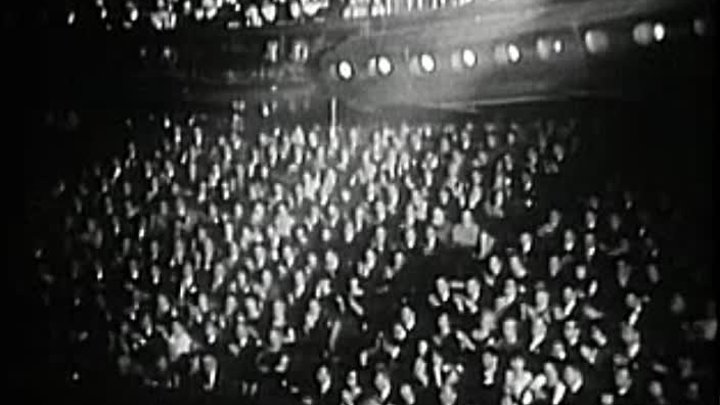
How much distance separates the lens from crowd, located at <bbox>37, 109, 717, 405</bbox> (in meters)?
1.00

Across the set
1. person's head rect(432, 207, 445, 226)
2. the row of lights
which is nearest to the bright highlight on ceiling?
the row of lights

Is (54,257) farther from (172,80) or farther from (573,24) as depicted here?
(573,24)

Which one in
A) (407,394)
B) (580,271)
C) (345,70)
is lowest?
(407,394)

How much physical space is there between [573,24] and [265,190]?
0.94 ft

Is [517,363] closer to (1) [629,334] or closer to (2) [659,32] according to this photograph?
(1) [629,334]

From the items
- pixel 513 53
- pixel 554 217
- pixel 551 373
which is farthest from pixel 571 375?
pixel 513 53

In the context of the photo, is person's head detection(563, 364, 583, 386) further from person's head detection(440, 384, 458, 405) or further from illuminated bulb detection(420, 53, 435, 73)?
illuminated bulb detection(420, 53, 435, 73)

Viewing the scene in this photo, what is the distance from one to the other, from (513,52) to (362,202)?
0.55ft

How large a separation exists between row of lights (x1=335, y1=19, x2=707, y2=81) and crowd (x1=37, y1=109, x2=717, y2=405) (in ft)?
0.15

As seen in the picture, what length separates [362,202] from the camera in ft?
3.56

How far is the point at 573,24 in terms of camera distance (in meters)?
1.01

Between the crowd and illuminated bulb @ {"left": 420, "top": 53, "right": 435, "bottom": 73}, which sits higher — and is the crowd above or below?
below

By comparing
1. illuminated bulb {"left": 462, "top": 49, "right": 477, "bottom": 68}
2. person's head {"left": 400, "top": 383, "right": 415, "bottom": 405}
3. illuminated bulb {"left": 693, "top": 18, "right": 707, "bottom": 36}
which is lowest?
person's head {"left": 400, "top": 383, "right": 415, "bottom": 405}

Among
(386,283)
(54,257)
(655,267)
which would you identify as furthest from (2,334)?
(655,267)
